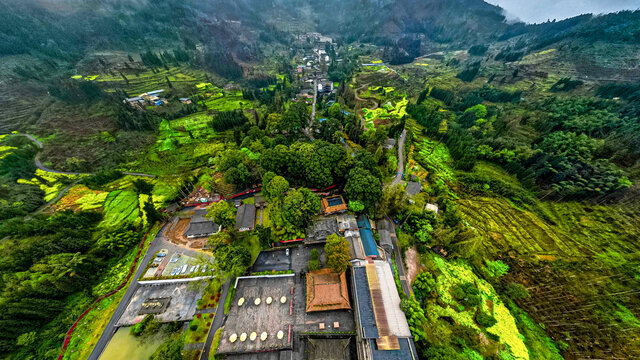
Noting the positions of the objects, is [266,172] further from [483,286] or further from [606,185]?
[606,185]

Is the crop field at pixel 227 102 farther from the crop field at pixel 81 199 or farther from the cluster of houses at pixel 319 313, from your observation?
the cluster of houses at pixel 319 313

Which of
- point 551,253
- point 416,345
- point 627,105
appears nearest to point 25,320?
point 416,345

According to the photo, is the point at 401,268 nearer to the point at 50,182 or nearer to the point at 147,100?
the point at 50,182

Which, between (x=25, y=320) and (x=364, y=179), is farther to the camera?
(x=364, y=179)

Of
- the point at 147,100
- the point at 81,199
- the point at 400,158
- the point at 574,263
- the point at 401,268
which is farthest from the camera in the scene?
the point at 147,100

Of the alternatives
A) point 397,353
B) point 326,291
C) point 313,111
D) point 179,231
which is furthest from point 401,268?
point 313,111

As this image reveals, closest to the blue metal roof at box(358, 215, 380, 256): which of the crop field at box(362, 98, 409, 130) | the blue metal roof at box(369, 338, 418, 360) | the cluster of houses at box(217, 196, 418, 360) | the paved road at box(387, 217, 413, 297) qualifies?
the cluster of houses at box(217, 196, 418, 360)
